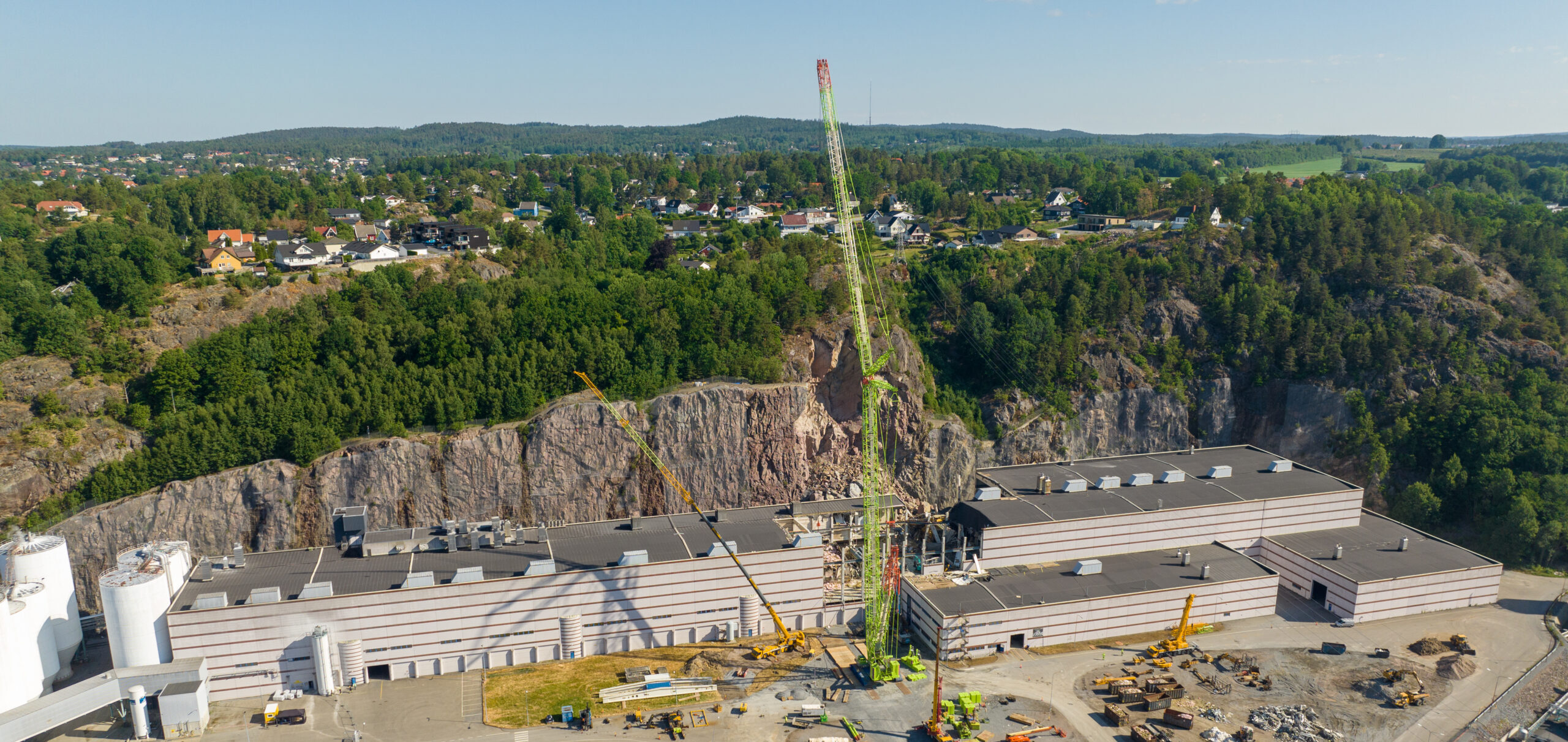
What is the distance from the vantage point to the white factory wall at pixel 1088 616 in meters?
50.7

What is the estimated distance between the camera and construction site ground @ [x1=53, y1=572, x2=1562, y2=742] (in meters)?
43.9

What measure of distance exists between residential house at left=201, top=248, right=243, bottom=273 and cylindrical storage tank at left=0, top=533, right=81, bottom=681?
38.8m

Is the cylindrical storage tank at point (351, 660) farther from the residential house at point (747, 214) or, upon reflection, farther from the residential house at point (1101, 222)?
the residential house at point (1101, 222)

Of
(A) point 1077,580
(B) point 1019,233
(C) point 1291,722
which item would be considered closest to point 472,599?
(A) point 1077,580

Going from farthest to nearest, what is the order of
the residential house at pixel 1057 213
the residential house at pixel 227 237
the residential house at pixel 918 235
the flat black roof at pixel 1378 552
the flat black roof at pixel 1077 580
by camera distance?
the residential house at pixel 1057 213, the residential house at pixel 918 235, the residential house at pixel 227 237, the flat black roof at pixel 1378 552, the flat black roof at pixel 1077 580

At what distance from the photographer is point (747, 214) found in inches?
5162

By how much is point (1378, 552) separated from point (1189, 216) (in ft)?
210

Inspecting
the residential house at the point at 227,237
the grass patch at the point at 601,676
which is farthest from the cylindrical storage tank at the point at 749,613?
the residential house at the point at 227,237

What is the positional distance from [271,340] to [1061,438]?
6664cm

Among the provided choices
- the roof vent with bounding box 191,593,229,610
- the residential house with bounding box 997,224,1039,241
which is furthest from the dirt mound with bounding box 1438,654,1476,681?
the residential house with bounding box 997,224,1039,241

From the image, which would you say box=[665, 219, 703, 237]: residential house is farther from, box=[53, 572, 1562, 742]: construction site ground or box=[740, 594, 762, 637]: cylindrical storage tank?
box=[53, 572, 1562, 742]: construction site ground

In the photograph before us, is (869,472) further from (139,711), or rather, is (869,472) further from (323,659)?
(139,711)

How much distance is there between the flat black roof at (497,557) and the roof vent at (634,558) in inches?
21.2

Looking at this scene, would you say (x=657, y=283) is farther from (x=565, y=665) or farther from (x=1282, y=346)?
(x=1282, y=346)
